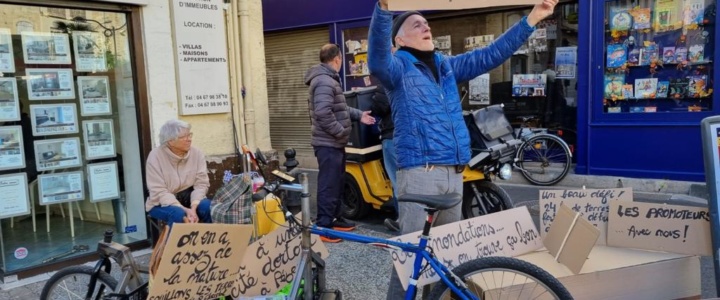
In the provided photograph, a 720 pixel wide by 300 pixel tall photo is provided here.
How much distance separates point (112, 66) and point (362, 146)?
2.49 metres

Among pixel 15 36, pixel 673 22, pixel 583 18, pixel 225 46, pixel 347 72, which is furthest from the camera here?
pixel 347 72

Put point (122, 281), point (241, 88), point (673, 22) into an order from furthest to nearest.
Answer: point (673, 22) < point (241, 88) < point (122, 281)

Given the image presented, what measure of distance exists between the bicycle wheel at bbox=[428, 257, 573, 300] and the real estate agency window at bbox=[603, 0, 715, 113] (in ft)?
16.8

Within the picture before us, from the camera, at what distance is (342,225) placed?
5.62m

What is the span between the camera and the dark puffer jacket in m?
5.18

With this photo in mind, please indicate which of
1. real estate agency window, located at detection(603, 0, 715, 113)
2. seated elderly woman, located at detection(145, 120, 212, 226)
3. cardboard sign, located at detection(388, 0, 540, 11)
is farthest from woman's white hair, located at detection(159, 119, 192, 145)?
real estate agency window, located at detection(603, 0, 715, 113)

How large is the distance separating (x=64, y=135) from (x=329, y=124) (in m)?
2.31

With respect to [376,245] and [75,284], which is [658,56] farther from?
[75,284]

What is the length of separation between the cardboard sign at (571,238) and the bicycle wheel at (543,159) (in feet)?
14.2

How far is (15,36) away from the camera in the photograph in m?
4.42

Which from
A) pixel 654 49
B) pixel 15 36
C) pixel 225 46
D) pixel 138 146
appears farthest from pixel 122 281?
pixel 654 49

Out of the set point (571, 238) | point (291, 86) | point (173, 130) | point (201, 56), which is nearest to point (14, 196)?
point (173, 130)

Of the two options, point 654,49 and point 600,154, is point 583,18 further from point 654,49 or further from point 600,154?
point 600,154

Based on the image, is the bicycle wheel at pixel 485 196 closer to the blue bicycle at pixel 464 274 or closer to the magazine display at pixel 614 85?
the blue bicycle at pixel 464 274
